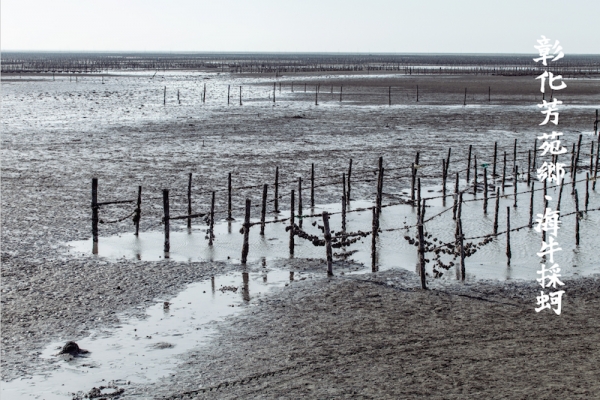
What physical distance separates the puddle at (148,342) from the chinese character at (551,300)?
4.57m

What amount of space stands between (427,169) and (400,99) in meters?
30.2

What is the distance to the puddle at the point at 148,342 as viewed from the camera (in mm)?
9969

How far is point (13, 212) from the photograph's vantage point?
19281mm

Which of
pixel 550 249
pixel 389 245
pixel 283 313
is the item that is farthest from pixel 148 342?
pixel 550 249

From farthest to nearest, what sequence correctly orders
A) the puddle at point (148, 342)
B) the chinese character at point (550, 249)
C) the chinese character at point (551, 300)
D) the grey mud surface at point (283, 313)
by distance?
1. the chinese character at point (550, 249)
2. the chinese character at point (551, 300)
3. the puddle at point (148, 342)
4. the grey mud surface at point (283, 313)

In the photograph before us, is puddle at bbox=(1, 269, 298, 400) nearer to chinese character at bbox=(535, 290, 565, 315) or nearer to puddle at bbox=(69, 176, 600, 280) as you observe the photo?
puddle at bbox=(69, 176, 600, 280)

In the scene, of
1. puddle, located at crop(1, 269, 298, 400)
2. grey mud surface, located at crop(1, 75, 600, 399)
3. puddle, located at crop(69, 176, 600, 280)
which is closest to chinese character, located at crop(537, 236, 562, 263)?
puddle, located at crop(69, 176, 600, 280)

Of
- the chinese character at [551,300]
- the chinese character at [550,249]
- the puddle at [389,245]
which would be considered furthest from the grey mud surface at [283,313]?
the puddle at [389,245]

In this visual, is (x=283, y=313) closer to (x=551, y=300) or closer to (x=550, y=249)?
(x=551, y=300)

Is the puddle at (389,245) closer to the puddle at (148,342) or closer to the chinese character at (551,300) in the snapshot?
the chinese character at (551,300)

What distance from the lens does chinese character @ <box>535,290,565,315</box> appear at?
1225 centimetres

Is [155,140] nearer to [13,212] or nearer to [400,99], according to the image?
[13,212]

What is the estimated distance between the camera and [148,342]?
1145 cm

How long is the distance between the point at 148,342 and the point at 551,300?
662 cm
